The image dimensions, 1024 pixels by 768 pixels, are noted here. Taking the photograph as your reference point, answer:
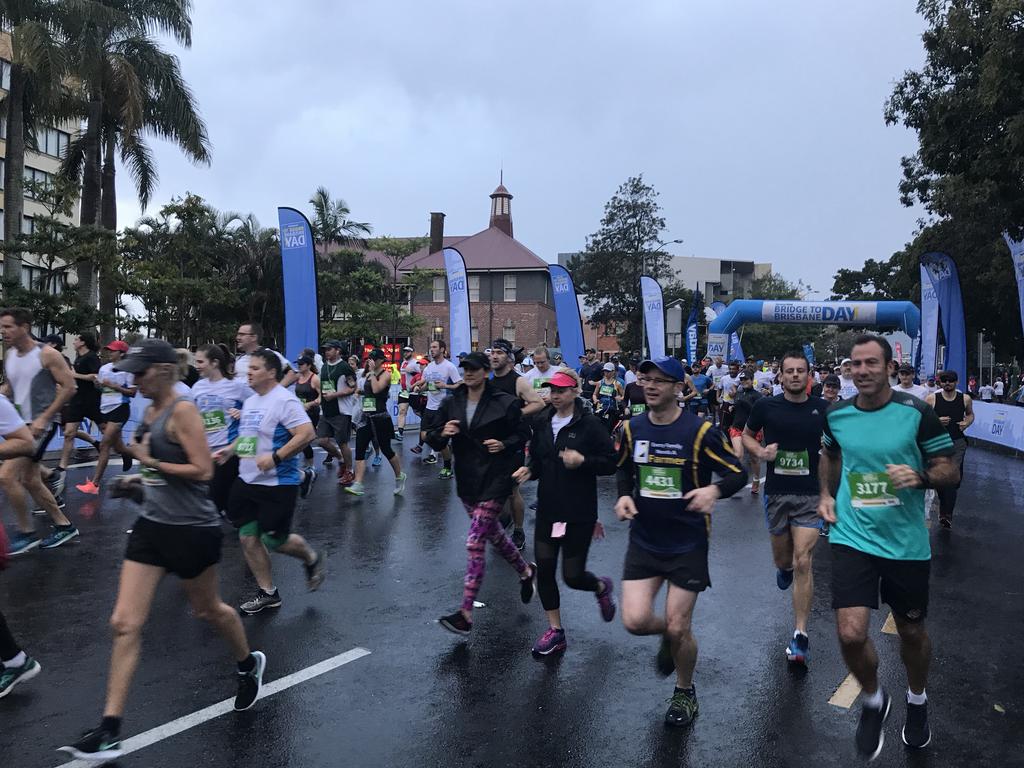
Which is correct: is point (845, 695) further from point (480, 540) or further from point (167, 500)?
point (167, 500)

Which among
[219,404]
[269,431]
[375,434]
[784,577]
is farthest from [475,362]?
[375,434]

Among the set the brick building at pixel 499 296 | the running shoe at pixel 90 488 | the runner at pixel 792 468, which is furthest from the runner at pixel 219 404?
the brick building at pixel 499 296

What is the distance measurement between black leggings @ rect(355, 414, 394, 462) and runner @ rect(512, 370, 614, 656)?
20.2ft

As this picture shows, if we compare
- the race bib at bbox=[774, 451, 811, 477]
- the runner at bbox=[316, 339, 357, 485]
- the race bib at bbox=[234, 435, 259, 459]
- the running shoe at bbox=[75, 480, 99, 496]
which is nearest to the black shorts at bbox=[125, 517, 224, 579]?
the race bib at bbox=[234, 435, 259, 459]

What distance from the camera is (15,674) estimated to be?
448 cm

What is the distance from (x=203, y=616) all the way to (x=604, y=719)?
205 cm

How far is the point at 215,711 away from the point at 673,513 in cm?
250

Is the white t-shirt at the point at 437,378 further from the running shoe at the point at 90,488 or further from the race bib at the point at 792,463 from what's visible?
the race bib at the point at 792,463

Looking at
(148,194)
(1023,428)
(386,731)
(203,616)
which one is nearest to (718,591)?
(386,731)

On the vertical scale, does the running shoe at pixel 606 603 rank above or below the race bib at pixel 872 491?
below

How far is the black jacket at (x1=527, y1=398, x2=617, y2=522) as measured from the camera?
201 inches

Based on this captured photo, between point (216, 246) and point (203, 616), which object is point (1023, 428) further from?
point (216, 246)

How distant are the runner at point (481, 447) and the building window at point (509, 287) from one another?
183 feet

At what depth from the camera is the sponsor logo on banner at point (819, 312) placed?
2967cm
